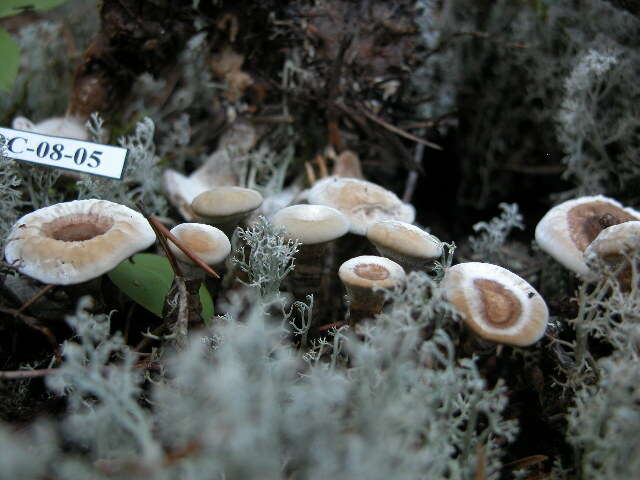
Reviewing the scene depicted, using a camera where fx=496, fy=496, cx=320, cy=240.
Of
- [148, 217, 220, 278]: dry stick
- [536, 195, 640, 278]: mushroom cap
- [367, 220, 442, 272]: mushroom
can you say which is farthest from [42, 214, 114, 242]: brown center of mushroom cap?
[536, 195, 640, 278]: mushroom cap

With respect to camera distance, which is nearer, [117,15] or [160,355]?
[160,355]

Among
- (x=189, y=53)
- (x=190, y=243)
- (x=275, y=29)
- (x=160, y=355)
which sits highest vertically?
(x=275, y=29)

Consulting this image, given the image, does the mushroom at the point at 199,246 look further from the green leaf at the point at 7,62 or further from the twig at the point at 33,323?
the green leaf at the point at 7,62

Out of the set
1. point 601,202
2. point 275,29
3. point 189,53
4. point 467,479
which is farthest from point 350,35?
point 467,479

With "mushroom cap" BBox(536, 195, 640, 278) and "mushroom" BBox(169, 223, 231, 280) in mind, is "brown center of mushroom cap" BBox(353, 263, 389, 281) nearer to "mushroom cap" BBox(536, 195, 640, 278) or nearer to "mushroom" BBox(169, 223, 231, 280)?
"mushroom" BBox(169, 223, 231, 280)

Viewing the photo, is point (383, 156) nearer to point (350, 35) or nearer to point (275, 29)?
point (350, 35)

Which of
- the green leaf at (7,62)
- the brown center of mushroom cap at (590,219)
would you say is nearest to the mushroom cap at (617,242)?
the brown center of mushroom cap at (590,219)
